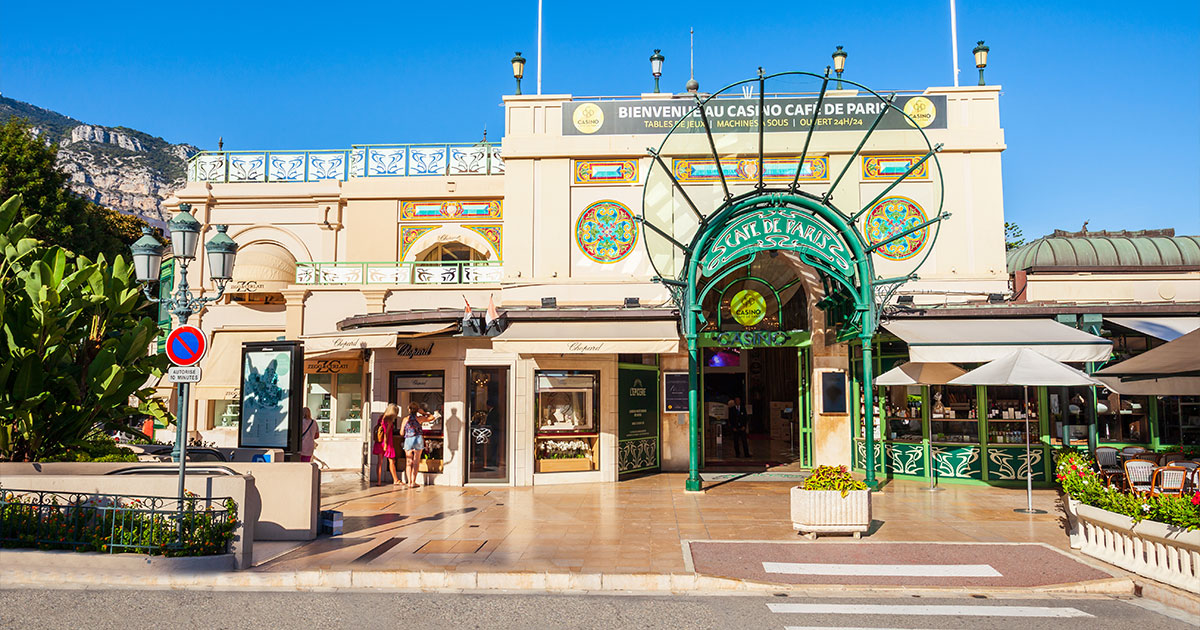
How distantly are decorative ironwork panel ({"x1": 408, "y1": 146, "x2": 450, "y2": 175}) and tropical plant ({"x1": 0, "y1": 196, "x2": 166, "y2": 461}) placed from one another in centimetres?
1023

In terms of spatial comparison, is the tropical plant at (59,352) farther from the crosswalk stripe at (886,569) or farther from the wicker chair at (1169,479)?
the wicker chair at (1169,479)

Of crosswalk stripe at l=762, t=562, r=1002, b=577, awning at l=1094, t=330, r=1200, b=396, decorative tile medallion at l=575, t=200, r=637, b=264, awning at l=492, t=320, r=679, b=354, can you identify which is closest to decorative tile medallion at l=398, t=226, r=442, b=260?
decorative tile medallion at l=575, t=200, r=637, b=264

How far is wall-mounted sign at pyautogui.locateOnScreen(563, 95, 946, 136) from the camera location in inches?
682

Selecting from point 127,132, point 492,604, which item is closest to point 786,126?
point 492,604

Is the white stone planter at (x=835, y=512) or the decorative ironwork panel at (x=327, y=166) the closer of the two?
the white stone planter at (x=835, y=512)

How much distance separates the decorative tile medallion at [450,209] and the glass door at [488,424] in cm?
692

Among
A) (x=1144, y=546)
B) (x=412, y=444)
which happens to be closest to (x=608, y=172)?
(x=412, y=444)

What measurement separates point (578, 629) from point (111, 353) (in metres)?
8.59

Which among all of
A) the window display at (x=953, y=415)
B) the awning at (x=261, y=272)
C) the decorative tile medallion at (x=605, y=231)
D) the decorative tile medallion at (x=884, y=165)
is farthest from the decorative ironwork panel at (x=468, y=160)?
the window display at (x=953, y=415)

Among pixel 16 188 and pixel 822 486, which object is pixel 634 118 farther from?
pixel 16 188

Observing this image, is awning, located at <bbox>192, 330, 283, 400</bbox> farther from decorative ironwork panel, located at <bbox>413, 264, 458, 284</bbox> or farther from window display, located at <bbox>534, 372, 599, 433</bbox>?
window display, located at <bbox>534, 372, 599, 433</bbox>

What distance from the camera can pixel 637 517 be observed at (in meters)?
11.9

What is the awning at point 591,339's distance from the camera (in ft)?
47.7

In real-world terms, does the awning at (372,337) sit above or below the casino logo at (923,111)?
below
